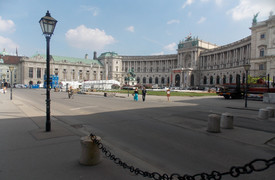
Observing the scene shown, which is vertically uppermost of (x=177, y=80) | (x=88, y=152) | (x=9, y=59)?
(x=9, y=59)

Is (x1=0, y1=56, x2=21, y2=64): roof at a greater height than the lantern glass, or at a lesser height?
greater

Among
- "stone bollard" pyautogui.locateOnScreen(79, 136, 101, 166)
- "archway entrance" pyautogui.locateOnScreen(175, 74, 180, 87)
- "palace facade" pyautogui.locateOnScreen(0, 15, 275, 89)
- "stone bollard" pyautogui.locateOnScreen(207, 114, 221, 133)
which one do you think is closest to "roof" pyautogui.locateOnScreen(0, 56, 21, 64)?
"palace facade" pyautogui.locateOnScreen(0, 15, 275, 89)

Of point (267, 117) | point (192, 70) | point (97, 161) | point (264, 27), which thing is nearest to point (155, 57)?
point (192, 70)

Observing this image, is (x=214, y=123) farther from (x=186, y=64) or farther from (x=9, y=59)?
(x=9, y=59)

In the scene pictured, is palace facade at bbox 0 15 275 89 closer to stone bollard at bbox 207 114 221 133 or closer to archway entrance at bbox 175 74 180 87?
archway entrance at bbox 175 74 180 87

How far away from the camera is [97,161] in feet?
16.3

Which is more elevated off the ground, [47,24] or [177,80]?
[177,80]

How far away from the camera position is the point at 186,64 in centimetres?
11925

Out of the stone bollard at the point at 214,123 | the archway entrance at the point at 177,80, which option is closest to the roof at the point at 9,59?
the archway entrance at the point at 177,80

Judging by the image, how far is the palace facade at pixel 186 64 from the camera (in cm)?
6219

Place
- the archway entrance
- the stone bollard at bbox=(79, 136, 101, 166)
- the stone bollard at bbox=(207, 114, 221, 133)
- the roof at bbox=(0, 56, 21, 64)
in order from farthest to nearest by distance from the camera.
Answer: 1. the roof at bbox=(0, 56, 21, 64)
2. the archway entrance
3. the stone bollard at bbox=(207, 114, 221, 133)
4. the stone bollard at bbox=(79, 136, 101, 166)

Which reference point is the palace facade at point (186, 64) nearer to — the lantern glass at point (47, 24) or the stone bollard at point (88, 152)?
the lantern glass at point (47, 24)

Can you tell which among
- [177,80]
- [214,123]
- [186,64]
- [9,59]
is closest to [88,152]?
[214,123]

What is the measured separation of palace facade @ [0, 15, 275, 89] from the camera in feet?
204
